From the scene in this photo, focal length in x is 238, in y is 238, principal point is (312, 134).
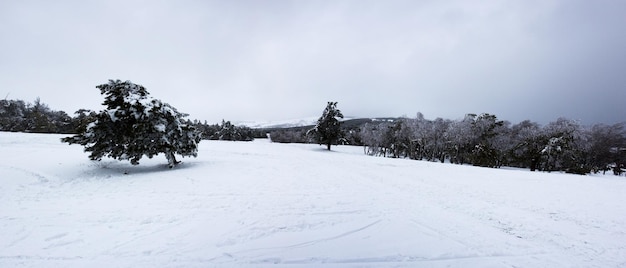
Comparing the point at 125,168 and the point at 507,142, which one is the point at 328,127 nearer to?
the point at 507,142

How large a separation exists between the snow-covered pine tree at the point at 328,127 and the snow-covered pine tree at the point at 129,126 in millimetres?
33313

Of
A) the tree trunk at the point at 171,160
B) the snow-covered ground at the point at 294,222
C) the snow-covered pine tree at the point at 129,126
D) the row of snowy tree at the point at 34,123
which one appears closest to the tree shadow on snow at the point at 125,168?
the tree trunk at the point at 171,160

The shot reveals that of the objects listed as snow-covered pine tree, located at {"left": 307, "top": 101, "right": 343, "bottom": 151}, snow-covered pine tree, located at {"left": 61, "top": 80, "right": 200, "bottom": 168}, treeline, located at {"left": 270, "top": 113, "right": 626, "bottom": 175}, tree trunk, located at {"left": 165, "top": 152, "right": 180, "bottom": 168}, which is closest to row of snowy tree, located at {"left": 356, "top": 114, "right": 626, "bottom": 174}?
treeline, located at {"left": 270, "top": 113, "right": 626, "bottom": 175}

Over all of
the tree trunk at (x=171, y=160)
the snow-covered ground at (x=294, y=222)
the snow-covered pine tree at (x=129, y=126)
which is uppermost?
the snow-covered pine tree at (x=129, y=126)

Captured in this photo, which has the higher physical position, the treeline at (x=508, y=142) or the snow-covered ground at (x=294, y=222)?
the treeline at (x=508, y=142)

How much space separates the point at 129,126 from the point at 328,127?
35275 mm

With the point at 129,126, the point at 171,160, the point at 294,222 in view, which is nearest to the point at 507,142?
the point at 294,222

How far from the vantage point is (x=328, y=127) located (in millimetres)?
46625

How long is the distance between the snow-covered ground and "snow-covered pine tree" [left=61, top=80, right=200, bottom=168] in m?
1.68

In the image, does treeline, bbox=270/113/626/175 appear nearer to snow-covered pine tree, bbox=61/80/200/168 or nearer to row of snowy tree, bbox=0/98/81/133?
snow-covered pine tree, bbox=61/80/200/168

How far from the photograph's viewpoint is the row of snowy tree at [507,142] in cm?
3634

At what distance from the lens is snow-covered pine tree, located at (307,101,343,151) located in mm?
46625

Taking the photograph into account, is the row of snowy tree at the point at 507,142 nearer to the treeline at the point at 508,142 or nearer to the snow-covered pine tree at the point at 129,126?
the treeline at the point at 508,142

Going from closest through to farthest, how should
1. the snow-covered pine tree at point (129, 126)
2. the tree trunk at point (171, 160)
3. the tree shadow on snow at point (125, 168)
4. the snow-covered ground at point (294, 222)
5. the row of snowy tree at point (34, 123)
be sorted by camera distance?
the snow-covered ground at point (294, 222) → the snow-covered pine tree at point (129, 126) → the tree shadow on snow at point (125, 168) → the tree trunk at point (171, 160) → the row of snowy tree at point (34, 123)
